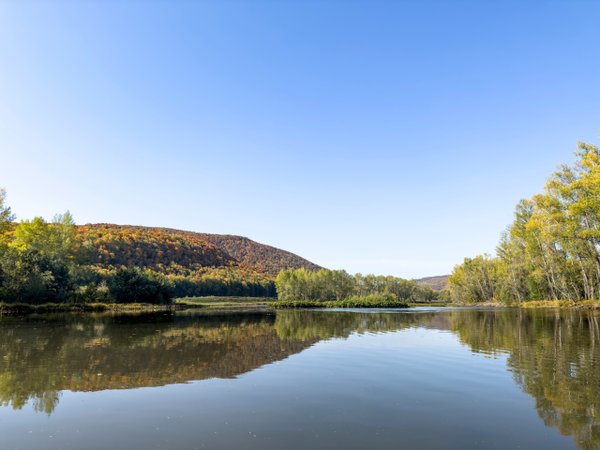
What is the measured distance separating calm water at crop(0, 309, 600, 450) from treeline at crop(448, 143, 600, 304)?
37.6m

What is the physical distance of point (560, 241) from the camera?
57781 millimetres

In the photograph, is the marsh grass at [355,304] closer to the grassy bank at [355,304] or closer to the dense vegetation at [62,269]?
the grassy bank at [355,304]

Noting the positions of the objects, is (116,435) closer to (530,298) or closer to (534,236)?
(534,236)

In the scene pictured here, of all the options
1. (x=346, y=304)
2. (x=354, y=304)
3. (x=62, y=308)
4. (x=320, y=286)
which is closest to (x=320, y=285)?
(x=320, y=286)

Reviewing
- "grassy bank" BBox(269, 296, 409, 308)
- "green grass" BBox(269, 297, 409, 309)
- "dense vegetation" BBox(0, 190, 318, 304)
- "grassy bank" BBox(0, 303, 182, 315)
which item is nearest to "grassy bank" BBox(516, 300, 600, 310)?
"grassy bank" BBox(269, 296, 409, 308)

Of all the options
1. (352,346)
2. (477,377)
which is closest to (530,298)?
(352,346)

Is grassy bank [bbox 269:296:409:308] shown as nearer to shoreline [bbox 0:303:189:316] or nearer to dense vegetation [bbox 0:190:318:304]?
dense vegetation [bbox 0:190:318:304]

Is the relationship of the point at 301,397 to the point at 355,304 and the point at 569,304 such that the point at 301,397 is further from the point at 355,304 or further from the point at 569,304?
the point at 355,304

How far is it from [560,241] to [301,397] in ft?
195

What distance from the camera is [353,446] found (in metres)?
8.03

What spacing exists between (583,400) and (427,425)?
17.3 feet

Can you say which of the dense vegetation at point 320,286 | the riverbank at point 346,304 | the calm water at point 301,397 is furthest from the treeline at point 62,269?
the calm water at point 301,397

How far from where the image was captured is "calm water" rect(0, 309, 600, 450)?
8602 millimetres

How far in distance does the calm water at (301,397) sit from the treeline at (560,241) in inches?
1479
